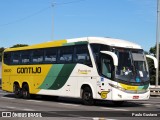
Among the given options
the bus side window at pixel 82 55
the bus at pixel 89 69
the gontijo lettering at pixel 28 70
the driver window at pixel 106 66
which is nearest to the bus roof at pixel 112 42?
the bus at pixel 89 69

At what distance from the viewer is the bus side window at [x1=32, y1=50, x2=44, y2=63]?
24.6 metres

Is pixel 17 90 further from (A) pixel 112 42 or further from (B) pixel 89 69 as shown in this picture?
(A) pixel 112 42

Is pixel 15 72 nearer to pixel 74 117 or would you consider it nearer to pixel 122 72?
pixel 122 72

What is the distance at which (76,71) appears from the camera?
853 inches

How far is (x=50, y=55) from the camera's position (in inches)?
937

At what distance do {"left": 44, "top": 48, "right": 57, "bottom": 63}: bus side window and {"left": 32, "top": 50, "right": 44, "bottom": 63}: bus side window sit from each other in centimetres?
43

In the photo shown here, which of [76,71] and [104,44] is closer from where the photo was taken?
[104,44]

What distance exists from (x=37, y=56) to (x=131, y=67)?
713cm

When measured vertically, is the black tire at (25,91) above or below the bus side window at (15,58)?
below

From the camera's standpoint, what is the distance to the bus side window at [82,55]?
20.8 metres

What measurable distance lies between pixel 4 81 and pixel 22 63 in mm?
3000

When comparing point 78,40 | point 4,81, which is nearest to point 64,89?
point 78,40

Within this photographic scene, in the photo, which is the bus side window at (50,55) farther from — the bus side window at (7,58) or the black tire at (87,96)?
the bus side window at (7,58)

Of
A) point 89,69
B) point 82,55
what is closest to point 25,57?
point 82,55
